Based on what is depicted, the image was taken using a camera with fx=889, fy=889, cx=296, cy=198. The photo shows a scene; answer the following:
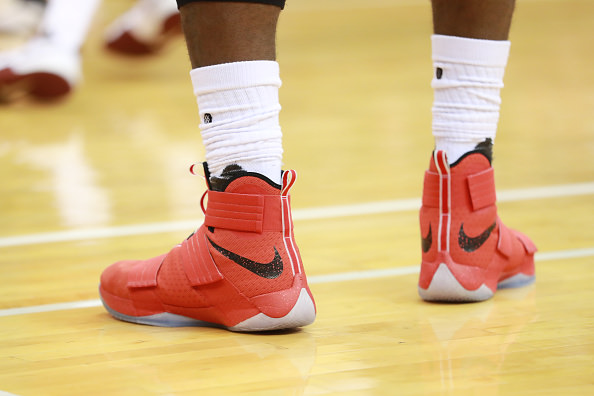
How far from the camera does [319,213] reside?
56.8 inches

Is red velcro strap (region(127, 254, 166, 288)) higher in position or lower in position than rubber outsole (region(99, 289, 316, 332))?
higher

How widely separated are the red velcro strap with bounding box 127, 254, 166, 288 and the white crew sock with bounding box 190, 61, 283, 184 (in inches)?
5.1

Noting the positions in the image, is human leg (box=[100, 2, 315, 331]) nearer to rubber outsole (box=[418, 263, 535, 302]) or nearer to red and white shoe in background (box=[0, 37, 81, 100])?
rubber outsole (box=[418, 263, 535, 302])

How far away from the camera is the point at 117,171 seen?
1859 millimetres

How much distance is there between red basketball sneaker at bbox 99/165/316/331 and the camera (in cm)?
84

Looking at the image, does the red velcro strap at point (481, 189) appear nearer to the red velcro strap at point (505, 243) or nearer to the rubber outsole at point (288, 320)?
the red velcro strap at point (505, 243)

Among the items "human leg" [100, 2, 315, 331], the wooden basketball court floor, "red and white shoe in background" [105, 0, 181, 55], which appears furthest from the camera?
"red and white shoe in background" [105, 0, 181, 55]

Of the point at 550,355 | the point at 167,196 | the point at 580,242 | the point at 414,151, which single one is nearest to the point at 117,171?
the point at 167,196

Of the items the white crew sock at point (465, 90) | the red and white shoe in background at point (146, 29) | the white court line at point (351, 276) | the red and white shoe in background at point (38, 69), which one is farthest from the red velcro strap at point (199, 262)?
the red and white shoe in background at point (146, 29)

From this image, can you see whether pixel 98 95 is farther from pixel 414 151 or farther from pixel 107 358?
pixel 107 358

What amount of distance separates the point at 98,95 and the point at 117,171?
117 cm

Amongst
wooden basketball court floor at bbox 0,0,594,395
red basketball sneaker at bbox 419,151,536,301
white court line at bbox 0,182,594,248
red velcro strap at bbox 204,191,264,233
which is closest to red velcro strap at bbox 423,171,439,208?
red basketball sneaker at bbox 419,151,536,301

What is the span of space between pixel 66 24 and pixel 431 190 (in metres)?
1.89

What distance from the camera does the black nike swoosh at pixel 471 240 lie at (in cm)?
94
